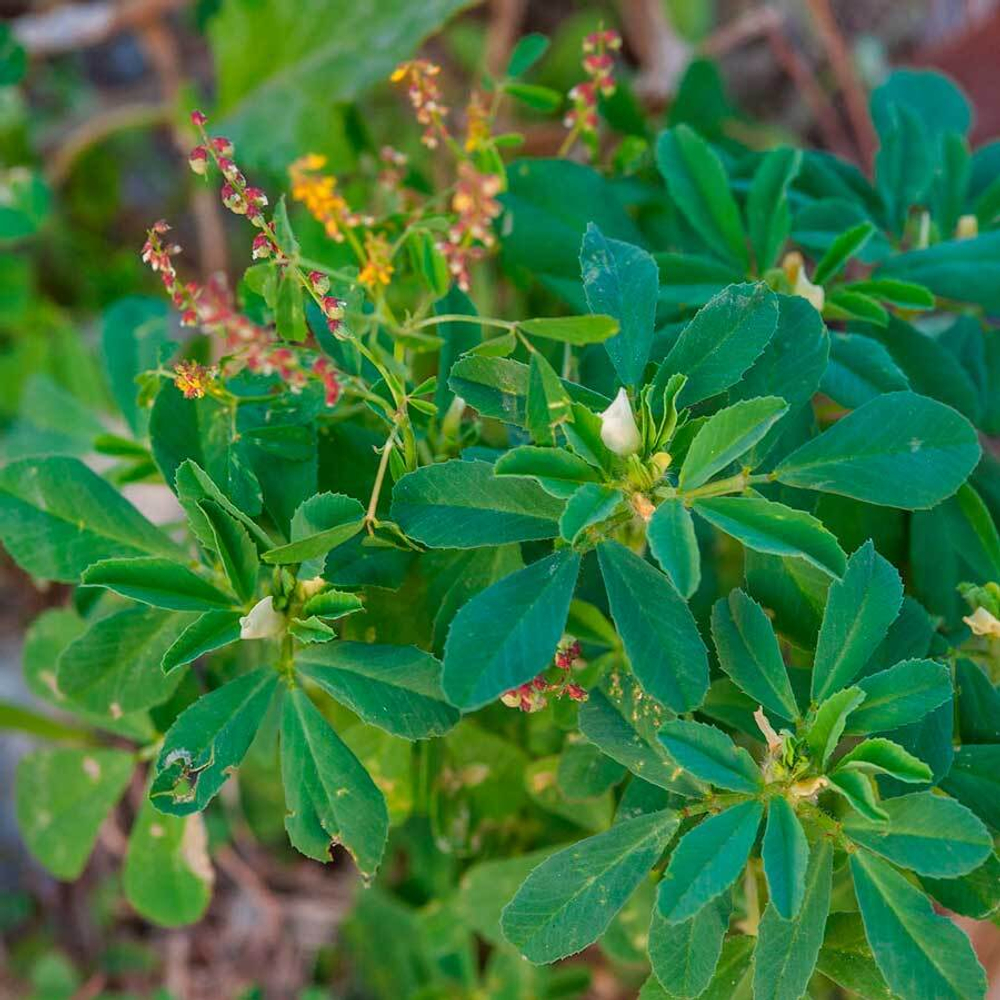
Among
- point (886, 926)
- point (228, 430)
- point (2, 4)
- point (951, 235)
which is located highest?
point (2, 4)

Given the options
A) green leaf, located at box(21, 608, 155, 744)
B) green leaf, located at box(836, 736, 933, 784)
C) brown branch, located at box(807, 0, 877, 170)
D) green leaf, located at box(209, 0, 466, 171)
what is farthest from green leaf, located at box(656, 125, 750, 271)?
→ brown branch, located at box(807, 0, 877, 170)

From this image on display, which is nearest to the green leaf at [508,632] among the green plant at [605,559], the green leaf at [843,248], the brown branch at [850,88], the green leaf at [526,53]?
the green plant at [605,559]

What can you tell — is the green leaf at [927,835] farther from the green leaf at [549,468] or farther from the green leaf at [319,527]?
the green leaf at [319,527]

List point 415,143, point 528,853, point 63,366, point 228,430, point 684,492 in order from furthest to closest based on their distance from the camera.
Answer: point 415,143, point 63,366, point 528,853, point 228,430, point 684,492

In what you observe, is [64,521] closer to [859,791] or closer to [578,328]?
[578,328]

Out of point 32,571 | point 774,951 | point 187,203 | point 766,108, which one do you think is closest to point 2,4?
point 187,203

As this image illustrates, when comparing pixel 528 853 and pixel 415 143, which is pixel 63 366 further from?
pixel 528 853

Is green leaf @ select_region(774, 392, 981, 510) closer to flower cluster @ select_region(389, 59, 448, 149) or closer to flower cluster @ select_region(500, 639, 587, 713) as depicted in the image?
flower cluster @ select_region(500, 639, 587, 713)
